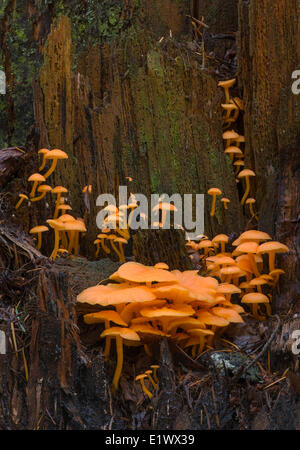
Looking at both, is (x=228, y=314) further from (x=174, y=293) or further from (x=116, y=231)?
(x=116, y=231)

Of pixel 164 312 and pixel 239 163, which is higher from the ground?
pixel 239 163

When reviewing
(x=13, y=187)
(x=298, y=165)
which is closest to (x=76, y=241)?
(x=13, y=187)

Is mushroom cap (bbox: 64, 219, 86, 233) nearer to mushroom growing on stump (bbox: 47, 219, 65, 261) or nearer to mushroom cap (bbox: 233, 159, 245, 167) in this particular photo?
mushroom growing on stump (bbox: 47, 219, 65, 261)
